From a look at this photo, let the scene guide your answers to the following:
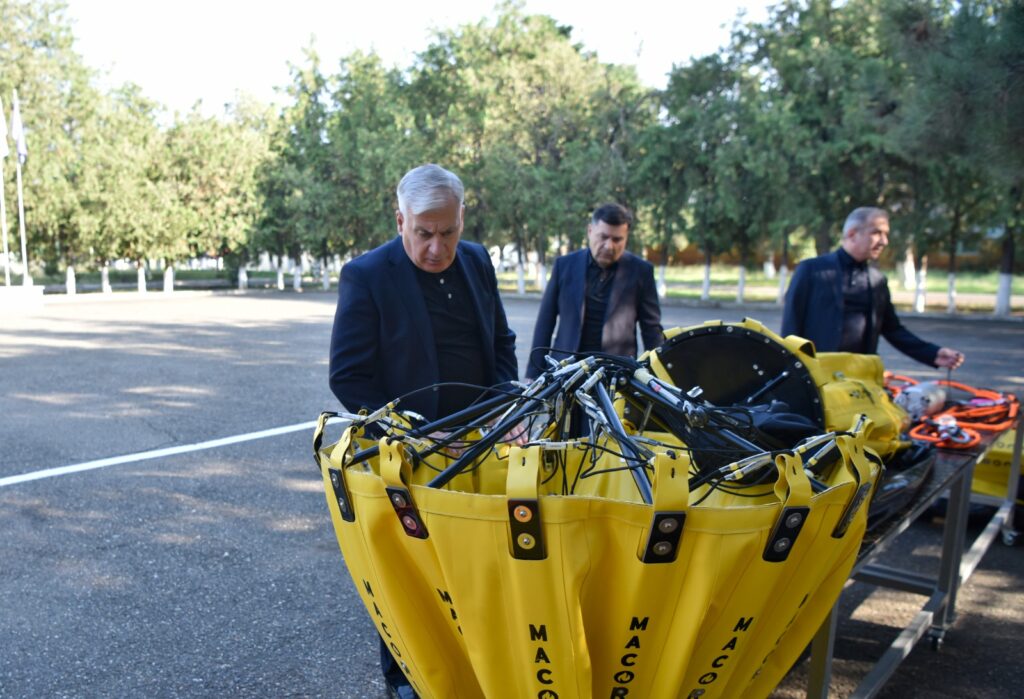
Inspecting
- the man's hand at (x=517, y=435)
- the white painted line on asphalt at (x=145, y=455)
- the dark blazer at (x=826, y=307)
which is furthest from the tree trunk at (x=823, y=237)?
the man's hand at (x=517, y=435)

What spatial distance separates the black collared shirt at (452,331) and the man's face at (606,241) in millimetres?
2095

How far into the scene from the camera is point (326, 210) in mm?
39344

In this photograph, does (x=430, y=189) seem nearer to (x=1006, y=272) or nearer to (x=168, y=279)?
(x=1006, y=272)

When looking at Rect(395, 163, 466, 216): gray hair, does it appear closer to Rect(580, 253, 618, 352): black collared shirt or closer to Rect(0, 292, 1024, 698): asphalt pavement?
Rect(0, 292, 1024, 698): asphalt pavement

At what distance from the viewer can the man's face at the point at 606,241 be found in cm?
512

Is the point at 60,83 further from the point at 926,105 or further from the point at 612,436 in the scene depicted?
the point at 612,436

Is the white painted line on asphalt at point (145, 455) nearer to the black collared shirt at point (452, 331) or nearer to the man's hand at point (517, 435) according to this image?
the black collared shirt at point (452, 331)

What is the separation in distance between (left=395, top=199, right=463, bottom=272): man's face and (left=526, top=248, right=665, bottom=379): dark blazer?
2.36m

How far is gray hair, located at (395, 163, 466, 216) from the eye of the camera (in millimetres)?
2697

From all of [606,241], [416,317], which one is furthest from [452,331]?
[606,241]

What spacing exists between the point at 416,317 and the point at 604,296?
248 cm

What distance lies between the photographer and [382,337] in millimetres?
2965

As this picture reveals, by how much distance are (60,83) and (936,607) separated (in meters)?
41.9

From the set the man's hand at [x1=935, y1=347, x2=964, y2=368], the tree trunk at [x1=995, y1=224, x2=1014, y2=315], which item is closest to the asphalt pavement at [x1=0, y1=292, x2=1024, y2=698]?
the man's hand at [x1=935, y1=347, x2=964, y2=368]
